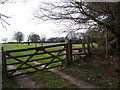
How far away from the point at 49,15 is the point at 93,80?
17.0ft

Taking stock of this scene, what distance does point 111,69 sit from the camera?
546cm

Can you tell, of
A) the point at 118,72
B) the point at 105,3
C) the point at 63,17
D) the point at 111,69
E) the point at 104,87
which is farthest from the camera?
the point at 63,17

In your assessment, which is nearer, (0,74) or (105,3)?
(0,74)

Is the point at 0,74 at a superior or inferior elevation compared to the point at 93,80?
superior

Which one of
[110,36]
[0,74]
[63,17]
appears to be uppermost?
[63,17]

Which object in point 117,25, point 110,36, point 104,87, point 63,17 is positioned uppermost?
point 63,17

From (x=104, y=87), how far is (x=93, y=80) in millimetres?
644

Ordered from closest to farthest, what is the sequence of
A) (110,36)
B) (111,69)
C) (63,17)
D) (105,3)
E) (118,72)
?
(118,72), (111,69), (105,3), (63,17), (110,36)

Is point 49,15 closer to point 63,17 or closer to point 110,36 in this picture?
point 63,17

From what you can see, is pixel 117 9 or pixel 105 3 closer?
pixel 105 3

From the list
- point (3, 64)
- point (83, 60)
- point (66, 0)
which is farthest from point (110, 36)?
point (3, 64)

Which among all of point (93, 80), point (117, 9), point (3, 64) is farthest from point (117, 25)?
point (3, 64)

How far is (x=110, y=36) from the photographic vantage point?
8.63m

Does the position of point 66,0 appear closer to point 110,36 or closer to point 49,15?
point 49,15
